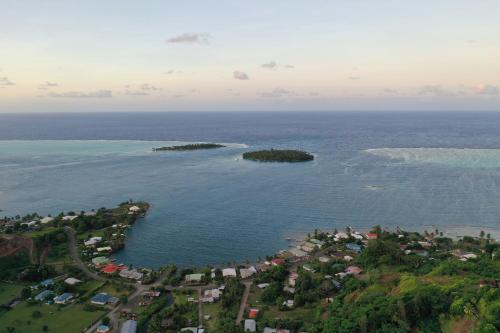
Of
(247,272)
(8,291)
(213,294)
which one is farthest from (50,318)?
(247,272)

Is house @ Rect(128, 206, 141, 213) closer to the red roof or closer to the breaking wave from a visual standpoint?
the red roof

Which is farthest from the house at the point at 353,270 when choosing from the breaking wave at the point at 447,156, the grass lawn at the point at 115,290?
the breaking wave at the point at 447,156

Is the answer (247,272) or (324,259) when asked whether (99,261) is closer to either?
(247,272)

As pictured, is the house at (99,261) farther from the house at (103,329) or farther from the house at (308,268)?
the house at (308,268)

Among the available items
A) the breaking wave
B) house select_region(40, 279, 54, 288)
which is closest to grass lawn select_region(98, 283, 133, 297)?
house select_region(40, 279, 54, 288)

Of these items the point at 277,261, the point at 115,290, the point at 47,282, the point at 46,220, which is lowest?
the point at 115,290

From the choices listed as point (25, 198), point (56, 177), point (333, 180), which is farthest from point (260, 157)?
point (25, 198)
